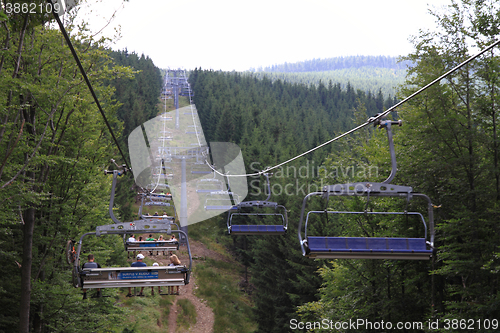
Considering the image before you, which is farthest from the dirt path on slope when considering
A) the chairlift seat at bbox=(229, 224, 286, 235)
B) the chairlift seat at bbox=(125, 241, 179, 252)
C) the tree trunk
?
the chairlift seat at bbox=(229, 224, 286, 235)

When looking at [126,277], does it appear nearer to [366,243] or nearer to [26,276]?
[366,243]

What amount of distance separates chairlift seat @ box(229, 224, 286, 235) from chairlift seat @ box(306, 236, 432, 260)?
517 cm

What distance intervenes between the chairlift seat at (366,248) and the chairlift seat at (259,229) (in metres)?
5.17

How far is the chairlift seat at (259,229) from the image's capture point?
1300cm

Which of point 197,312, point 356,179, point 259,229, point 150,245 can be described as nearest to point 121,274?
point 259,229

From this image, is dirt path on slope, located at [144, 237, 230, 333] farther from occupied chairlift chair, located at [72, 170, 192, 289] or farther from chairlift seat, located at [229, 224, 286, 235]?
occupied chairlift chair, located at [72, 170, 192, 289]

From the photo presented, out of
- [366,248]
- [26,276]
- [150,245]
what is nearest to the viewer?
[366,248]

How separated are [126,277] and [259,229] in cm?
481

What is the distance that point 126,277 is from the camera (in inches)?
395

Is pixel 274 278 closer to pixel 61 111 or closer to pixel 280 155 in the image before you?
pixel 280 155

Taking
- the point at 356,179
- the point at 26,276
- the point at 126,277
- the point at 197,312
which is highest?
the point at 356,179

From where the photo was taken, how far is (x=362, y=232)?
68.9ft

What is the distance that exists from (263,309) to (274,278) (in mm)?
2457

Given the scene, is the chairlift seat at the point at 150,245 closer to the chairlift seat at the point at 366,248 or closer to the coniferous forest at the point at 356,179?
the coniferous forest at the point at 356,179
